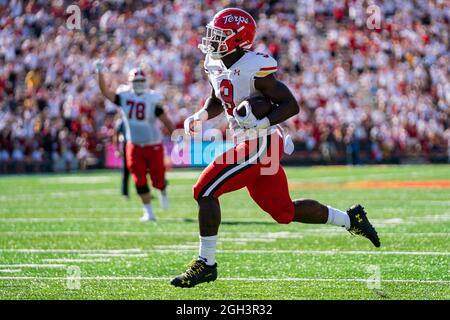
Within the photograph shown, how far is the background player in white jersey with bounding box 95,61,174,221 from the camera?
35.4 ft

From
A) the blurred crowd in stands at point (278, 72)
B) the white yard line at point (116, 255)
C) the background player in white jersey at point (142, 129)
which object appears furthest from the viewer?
the blurred crowd in stands at point (278, 72)

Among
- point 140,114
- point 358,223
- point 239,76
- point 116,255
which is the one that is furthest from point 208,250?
point 140,114

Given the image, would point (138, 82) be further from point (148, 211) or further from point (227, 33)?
point (227, 33)

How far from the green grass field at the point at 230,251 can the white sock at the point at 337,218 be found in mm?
297

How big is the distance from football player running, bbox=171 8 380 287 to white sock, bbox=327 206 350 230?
270 millimetres

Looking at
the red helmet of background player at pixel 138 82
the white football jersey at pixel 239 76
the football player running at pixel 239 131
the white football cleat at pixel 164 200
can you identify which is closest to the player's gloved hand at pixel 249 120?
the football player running at pixel 239 131

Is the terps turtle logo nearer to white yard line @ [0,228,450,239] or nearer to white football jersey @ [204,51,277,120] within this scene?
white football jersey @ [204,51,277,120]

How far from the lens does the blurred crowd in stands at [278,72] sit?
2434 centimetres

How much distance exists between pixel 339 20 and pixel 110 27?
638 centimetres

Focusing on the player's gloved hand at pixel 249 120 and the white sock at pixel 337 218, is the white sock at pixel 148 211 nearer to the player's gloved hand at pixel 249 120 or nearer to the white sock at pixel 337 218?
the white sock at pixel 337 218

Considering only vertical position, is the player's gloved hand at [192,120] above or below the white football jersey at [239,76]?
below

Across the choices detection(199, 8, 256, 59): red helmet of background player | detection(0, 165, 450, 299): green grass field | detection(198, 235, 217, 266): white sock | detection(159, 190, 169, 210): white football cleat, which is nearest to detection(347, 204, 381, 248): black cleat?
detection(0, 165, 450, 299): green grass field

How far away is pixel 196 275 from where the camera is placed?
5.51 m
